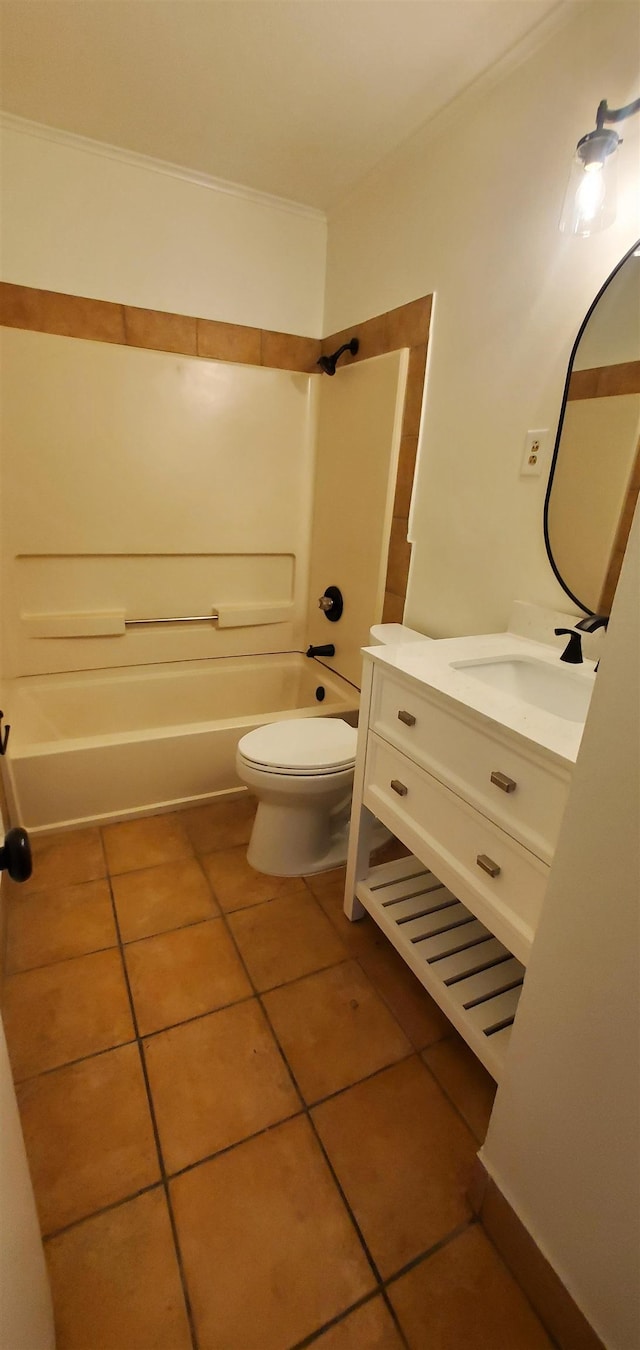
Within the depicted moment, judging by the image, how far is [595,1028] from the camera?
2.15 feet

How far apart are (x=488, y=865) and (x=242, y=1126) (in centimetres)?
71

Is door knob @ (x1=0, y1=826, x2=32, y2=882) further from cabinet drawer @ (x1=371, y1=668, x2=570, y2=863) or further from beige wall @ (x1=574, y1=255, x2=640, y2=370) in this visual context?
beige wall @ (x1=574, y1=255, x2=640, y2=370)

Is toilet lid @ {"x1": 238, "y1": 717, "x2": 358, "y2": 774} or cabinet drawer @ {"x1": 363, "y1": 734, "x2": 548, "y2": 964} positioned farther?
toilet lid @ {"x1": 238, "y1": 717, "x2": 358, "y2": 774}

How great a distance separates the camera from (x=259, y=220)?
6.57 feet

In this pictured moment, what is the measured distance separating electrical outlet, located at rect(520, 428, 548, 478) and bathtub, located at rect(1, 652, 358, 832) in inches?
39.8

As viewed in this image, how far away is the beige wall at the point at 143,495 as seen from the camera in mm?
1932

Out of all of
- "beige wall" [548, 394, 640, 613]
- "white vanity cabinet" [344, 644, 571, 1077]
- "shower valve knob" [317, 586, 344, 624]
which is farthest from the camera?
"shower valve knob" [317, 586, 344, 624]

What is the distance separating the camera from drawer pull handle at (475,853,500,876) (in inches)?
37.8

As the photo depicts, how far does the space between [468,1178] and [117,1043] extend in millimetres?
760

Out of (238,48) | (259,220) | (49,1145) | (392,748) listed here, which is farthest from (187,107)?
(49,1145)

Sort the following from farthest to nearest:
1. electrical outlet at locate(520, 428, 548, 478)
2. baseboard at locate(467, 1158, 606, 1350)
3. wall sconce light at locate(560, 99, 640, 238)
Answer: electrical outlet at locate(520, 428, 548, 478) < wall sconce light at locate(560, 99, 640, 238) < baseboard at locate(467, 1158, 606, 1350)

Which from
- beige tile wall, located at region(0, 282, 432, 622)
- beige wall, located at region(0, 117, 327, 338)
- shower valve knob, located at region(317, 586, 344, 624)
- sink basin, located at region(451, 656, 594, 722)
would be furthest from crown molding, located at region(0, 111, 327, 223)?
sink basin, located at region(451, 656, 594, 722)

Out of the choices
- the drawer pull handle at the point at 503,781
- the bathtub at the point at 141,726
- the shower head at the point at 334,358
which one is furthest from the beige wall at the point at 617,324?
the bathtub at the point at 141,726

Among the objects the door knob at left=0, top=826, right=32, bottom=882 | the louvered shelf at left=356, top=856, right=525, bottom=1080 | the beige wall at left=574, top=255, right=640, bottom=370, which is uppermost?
the beige wall at left=574, top=255, right=640, bottom=370
